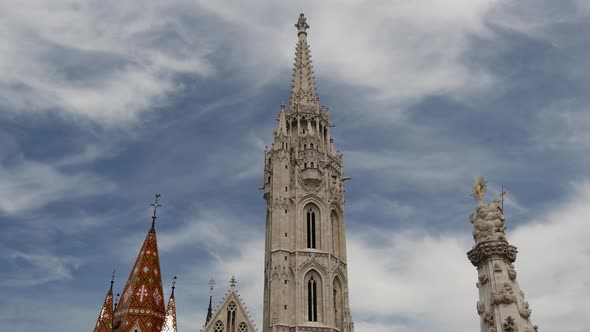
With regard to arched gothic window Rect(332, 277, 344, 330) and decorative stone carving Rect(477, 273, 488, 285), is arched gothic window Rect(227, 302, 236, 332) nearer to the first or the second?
arched gothic window Rect(332, 277, 344, 330)

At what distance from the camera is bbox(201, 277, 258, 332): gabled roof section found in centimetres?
3742

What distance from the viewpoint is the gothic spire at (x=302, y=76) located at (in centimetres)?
4806

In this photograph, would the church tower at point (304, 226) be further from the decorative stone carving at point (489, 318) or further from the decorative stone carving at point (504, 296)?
the decorative stone carving at point (504, 296)

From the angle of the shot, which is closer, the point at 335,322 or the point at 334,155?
the point at 335,322

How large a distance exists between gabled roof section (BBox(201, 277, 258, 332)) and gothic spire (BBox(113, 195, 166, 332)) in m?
3.06

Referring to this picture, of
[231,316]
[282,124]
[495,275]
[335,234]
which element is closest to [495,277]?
[495,275]

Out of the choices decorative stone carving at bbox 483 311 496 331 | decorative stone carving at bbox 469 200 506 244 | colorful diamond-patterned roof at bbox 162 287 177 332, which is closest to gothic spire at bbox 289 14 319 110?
colorful diamond-patterned roof at bbox 162 287 177 332

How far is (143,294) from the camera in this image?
36906 mm

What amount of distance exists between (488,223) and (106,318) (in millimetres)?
27155

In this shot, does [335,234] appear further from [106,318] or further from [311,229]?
[106,318]

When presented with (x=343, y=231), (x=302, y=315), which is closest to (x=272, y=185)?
(x=343, y=231)

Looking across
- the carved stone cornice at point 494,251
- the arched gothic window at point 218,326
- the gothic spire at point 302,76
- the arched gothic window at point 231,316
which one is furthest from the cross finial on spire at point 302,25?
the carved stone cornice at point 494,251

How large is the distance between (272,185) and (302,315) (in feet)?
30.5

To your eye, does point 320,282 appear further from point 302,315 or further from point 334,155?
point 334,155
